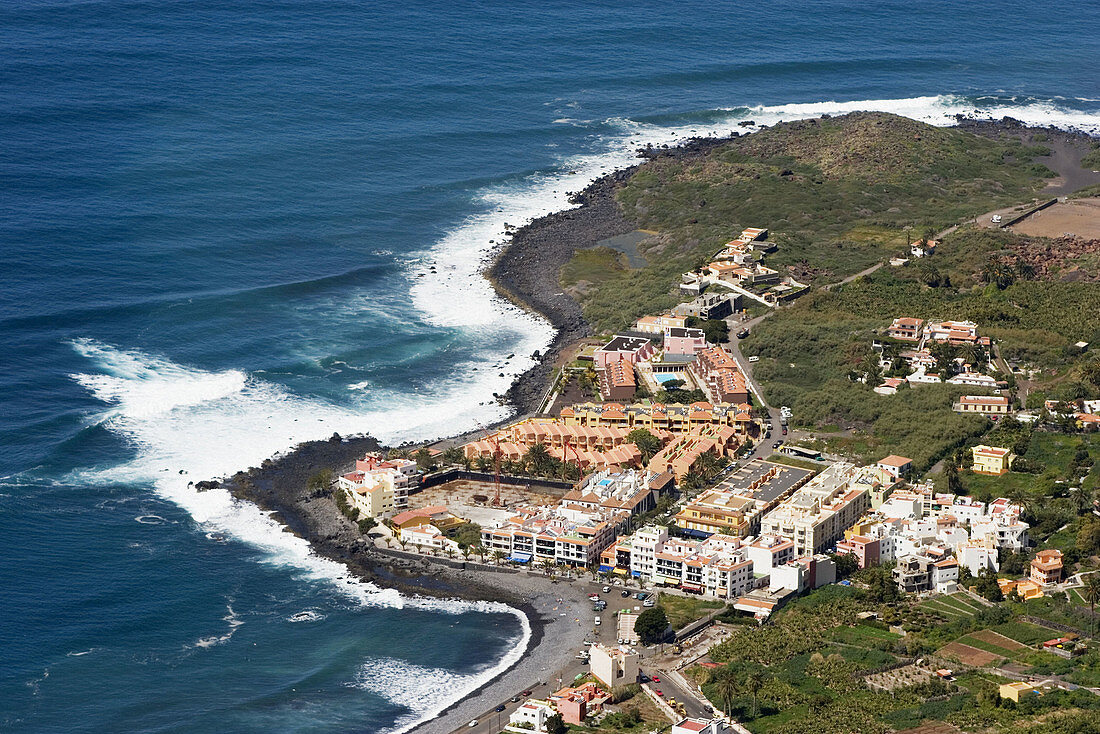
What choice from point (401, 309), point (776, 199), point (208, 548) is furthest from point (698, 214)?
point (208, 548)

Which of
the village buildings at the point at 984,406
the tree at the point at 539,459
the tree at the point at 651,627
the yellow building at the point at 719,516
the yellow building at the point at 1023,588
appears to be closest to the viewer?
the tree at the point at 651,627

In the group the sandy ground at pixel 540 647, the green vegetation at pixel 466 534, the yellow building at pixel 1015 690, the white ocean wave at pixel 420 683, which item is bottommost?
the white ocean wave at pixel 420 683

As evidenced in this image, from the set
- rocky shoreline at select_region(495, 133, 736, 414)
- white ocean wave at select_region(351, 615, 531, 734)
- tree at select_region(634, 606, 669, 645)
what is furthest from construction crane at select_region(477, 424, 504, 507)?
tree at select_region(634, 606, 669, 645)

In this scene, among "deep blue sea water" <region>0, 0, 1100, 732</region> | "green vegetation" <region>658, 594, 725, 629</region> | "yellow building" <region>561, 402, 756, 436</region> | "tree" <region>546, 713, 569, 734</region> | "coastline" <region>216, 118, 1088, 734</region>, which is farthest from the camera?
"yellow building" <region>561, 402, 756, 436</region>

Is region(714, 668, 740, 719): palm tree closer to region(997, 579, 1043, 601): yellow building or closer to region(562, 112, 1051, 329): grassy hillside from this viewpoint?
region(997, 579, 1043, 601): yellow building

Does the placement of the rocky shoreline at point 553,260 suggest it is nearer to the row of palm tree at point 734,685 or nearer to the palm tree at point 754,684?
the row of palm tree at point 734,685

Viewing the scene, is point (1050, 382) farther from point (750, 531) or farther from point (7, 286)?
point (7, 286)

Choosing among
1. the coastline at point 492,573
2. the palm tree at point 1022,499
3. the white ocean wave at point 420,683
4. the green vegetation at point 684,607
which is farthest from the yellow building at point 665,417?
the white ocean wave at point 420,683
